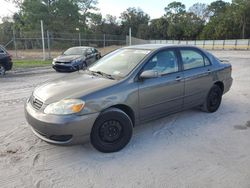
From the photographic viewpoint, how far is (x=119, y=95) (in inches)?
142

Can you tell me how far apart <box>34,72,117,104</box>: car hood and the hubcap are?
1.79 ft

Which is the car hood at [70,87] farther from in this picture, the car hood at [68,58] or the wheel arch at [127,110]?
the car hood at [68,58]

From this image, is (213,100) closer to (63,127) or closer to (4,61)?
(63,127)

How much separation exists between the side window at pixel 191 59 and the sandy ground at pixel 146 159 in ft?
3.72

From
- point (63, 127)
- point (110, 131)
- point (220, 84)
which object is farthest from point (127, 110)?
point (220, 84)

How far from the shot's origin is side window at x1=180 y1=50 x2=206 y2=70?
15.5 feet

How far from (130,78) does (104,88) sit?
1.66 ft

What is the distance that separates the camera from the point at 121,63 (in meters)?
4.34

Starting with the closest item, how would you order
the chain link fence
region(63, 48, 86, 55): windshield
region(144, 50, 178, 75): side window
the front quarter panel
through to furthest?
1. the front quarter panel
2. region(144, 50, 178, 75): side window
3. region(63, 48, 86, 55): windshield
4. the chain link fence

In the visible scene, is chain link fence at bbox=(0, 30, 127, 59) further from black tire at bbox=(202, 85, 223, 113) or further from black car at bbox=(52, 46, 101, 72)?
black tire at bbox=(202, 85, 223, 113)

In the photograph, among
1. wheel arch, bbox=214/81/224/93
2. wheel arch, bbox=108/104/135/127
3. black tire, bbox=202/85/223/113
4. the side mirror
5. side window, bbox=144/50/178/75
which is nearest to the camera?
wheel arch, bbox=108/104/135/127

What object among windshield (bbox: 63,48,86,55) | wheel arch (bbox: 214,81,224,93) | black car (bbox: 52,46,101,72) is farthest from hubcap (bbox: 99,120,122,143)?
windshield (bbox: 63,48,86,55)

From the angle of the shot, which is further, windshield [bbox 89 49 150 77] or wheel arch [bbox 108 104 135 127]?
windshield [bbox 89 49 150 77]

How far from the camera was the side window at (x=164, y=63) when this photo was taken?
13.7 ft
